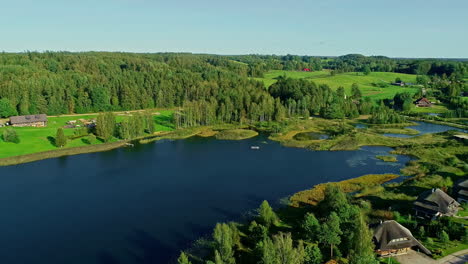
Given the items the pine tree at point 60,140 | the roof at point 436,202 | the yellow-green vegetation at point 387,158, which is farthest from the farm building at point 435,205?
the pine tree at point 60,140

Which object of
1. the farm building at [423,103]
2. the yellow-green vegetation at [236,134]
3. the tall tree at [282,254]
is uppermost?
the farm building at [423,103]

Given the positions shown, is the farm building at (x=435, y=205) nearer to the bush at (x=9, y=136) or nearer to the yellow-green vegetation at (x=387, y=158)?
the yellow-green vegetation at (x=387, y=158)

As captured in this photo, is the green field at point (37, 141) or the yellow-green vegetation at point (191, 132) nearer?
the green field at point (37, 141)

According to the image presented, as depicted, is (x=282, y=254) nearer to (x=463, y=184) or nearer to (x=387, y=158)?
(x=463, y=184)

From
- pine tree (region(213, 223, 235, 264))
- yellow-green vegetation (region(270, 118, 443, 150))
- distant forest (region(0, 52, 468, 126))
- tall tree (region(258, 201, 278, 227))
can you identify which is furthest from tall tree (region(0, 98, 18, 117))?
pine tree (region(213, 223, 235, 264))

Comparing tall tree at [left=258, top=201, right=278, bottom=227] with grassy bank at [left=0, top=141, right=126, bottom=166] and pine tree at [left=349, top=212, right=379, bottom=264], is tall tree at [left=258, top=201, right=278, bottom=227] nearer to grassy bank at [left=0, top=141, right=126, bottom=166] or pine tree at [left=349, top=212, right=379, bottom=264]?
pine tree at [left=349, top=212, right=379, bottom=264]

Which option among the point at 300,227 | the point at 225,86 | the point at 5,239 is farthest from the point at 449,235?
the point at 225,86

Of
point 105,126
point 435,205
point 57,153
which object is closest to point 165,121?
point 105,126
